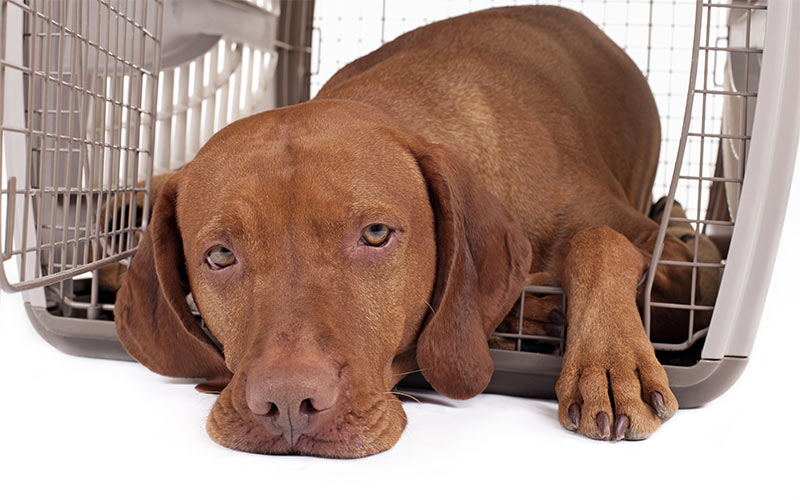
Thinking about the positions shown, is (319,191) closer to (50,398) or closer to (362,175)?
(362,175)

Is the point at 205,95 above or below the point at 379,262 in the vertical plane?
above

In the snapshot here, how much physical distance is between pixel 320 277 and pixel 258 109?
11.8 feet

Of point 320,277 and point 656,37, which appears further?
point 656,37

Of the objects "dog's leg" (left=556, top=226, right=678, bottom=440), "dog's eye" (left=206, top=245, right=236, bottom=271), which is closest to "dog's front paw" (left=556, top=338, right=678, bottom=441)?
"dog's leg" (left=556, top=226, right=678, bottom=440)

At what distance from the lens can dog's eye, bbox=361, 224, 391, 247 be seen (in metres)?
2.10

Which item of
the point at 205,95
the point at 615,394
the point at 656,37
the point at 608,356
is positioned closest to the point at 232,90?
the point at 205,95

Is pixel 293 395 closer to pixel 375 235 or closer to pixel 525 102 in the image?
pixel 375 235

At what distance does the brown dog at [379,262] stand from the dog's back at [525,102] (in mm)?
10

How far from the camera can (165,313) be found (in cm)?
246

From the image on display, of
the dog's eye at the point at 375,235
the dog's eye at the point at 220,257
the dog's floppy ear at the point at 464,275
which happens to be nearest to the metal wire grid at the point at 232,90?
the dog's floppy ear at the point at 464,275

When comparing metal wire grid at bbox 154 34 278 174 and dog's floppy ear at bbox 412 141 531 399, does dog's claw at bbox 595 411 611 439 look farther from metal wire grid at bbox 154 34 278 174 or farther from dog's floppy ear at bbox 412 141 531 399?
metal wire grid at bbox 154 34 278 174

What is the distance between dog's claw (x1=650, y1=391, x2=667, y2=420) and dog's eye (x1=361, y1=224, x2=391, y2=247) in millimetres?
780

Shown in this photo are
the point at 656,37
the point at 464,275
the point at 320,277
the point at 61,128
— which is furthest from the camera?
the point at 656,37

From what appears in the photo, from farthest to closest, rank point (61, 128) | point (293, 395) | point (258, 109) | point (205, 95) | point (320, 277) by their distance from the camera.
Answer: point (258, 109) → point (205, 95) → point (61, 128) → point (320, 277) → point (293, 395)
